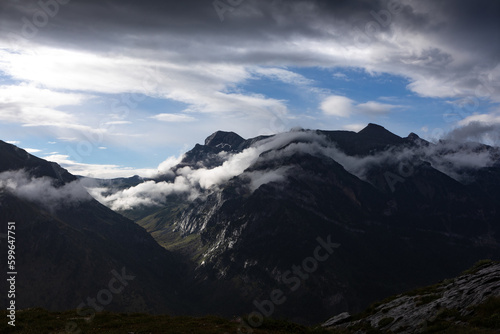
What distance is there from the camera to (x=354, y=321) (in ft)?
171

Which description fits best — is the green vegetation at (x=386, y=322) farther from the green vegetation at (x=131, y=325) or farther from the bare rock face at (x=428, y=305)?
the green vegetation at (x=131, y=325)

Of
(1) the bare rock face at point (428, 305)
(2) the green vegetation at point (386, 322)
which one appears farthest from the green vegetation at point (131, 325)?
(1) the bare rock face at point (428, 305)

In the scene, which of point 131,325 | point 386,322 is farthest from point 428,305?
point 131,325

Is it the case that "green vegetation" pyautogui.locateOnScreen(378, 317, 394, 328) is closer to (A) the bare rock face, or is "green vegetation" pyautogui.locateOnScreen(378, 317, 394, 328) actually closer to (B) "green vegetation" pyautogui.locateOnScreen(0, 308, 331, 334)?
(A) the bare rock face

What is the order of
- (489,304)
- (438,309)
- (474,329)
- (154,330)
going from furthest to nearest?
1. (154,330)
2. (438,309)
3. (489,304)
4. (474,329)

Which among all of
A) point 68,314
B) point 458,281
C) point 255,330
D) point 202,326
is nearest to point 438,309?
point 458,281

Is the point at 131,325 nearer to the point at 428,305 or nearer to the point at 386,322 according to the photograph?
the point at 386,322

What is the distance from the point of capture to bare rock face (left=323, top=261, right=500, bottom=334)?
127 feet

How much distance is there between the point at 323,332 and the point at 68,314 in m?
41.6

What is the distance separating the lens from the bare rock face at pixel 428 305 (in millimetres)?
38562

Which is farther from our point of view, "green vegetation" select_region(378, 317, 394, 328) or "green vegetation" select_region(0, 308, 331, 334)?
"green vegetation" select_region(378, 317, 394, 328)

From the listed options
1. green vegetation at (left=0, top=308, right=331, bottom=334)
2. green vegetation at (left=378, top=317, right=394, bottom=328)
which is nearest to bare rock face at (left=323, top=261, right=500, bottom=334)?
green vegetation at (left=378, top=317, right=394, bottom=328)

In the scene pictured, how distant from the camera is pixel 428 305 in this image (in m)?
43.6

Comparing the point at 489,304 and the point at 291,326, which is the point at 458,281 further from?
the point at 291,326
